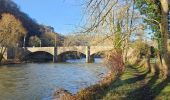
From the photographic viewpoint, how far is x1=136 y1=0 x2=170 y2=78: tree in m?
17.9

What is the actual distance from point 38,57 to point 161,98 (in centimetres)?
9398

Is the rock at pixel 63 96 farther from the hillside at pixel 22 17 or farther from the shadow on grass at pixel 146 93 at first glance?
the hillside at pixel 22 17

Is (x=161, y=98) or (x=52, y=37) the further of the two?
(x=52, y=37)

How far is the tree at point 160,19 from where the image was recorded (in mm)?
17914

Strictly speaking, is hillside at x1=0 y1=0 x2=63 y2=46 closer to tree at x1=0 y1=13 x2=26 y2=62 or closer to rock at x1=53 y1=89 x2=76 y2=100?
tree at x1=0 y1=13 x2=26 y2=62

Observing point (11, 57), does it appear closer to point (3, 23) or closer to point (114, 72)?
point (3, 23)

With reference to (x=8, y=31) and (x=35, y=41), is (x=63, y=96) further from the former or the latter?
(x=35, y=41)

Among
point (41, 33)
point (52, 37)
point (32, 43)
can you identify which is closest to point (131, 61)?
point (32, 43)

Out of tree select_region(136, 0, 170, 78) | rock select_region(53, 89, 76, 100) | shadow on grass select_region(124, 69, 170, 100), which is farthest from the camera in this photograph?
tree select_region(136, 0, 170, 78)

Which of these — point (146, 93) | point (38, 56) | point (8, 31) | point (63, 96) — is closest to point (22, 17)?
point (38, 56)

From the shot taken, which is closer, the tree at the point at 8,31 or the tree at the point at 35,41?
the tree at the point at 8,31

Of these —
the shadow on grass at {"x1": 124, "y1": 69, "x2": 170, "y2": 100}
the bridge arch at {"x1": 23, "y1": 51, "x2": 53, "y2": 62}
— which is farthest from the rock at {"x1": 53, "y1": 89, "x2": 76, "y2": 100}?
the bridge arch at {"x1": 23, "y1": 51, "x2": 53, "y2": 62}

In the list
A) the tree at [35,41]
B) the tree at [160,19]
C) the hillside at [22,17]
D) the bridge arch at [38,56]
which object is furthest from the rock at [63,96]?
the hillside at [22,17]

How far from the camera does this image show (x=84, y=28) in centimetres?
1662
